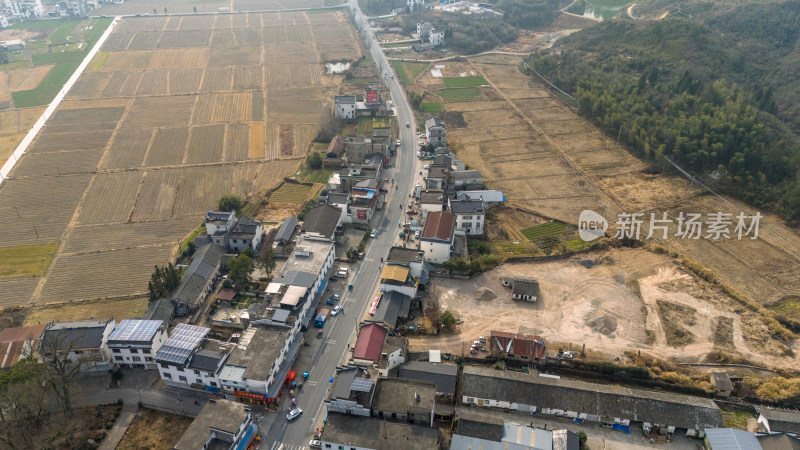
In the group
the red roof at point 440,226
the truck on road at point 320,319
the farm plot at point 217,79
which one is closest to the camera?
the truck on road at point 320,319

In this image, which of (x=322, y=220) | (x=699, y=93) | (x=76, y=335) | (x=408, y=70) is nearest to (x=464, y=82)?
(x=408, y=70)

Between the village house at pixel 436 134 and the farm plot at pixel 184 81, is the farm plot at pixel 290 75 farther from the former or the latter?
the village house at pixel 436 134

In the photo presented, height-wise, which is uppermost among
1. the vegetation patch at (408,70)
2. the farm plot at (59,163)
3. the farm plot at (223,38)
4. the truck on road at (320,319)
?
the farm plot at (223,38)

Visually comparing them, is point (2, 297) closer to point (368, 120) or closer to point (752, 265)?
point (368, 120)

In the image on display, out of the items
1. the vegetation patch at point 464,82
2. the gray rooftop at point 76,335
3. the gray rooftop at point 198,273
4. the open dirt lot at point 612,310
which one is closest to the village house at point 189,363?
the gray rooftop at point 76,335

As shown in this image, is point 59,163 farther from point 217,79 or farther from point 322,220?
point 322,220

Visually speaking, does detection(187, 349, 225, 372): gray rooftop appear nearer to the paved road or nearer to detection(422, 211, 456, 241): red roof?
the paved road

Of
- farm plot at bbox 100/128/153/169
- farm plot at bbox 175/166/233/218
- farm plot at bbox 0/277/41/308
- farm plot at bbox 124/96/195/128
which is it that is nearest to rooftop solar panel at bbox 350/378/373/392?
farm plot at bbox 175/166/233/218

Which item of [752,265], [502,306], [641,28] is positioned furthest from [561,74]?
[502,306]
